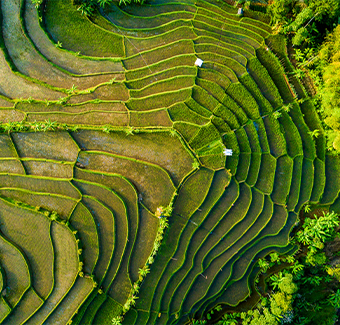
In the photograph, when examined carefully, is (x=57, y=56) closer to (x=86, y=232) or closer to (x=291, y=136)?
(x=86, y=232)

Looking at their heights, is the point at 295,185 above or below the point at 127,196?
above

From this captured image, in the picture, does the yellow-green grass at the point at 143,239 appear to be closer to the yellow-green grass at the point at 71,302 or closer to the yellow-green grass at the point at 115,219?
the yellow-green grass at the point at 115,219

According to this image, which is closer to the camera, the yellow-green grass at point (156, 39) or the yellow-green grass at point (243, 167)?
the yellow-green grass at point (243, 167)

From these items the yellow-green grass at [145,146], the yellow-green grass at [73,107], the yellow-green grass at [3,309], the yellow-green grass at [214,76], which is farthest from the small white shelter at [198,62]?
the yellow-green grass at [3,309]

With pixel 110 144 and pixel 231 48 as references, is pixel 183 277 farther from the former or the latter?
pixel 231 48

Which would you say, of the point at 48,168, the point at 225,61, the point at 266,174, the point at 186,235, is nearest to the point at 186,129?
the point at 225,61

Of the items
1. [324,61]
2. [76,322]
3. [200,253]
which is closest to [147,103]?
[200,253]
